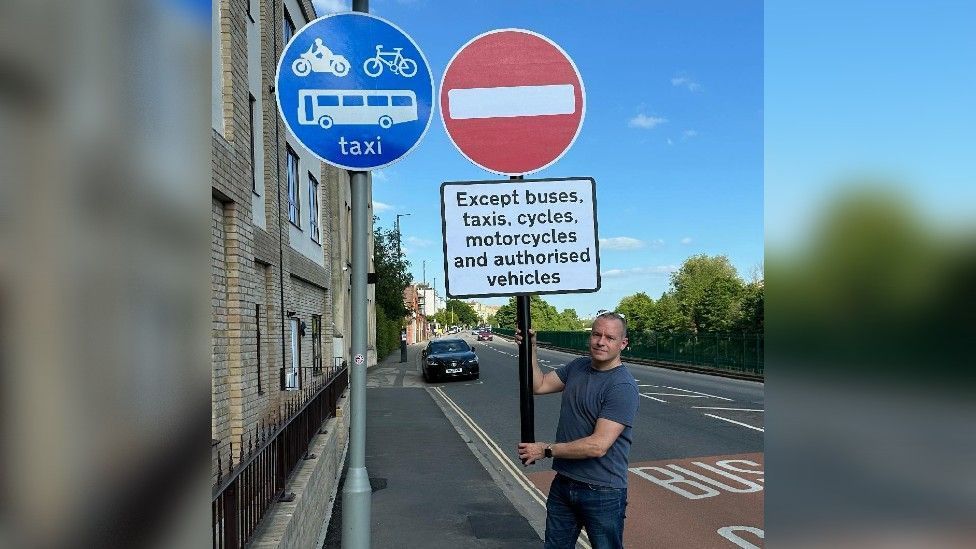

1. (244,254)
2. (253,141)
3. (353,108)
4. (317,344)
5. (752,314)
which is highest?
(253,141)

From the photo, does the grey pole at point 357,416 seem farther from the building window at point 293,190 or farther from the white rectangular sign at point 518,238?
A: the building window at point 293,190

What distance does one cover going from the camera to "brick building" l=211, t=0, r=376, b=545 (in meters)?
6.65

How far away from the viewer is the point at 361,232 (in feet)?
11.8

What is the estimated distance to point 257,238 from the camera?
340 inches

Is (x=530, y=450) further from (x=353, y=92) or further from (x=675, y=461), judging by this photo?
(x=675, y=461)

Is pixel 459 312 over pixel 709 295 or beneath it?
beneath

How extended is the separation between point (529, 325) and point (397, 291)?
3948 centimetres

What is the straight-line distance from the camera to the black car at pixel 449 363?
25.5 m

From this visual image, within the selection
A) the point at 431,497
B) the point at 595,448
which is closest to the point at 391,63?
the point at 595,448

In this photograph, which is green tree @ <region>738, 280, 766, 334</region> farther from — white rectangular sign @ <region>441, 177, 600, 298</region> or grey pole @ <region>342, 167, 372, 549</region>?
white rectangular sign @ <region>441, 177, 600, 298</region>

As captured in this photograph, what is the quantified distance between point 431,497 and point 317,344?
9518 millimetres
